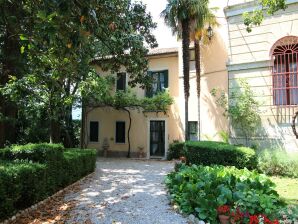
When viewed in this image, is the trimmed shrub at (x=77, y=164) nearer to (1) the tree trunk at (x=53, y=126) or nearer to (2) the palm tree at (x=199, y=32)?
(1) the tree trunk at (x=53, y=126)

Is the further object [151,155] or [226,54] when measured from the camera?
[151,155]

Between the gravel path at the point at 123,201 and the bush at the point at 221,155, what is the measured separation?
210 centimetres

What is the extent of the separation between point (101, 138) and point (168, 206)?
604 inches

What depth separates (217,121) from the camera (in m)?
16.6

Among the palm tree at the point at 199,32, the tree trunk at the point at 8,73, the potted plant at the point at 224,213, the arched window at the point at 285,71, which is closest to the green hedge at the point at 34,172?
the tree trunk at the point at 8,73

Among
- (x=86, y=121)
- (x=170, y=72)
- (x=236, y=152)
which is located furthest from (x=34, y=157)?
(x=86, y=121)

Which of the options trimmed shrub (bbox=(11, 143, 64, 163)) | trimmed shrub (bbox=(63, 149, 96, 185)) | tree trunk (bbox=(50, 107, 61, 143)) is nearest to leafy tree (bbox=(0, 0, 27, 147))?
tree trunk (bbox=(50, 107, 61, 143))

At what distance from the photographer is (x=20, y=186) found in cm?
673

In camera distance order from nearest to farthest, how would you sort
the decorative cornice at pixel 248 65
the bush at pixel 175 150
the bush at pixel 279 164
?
1. the bush at pixel 279 164
2. the decorative cornice at pixel 248 65
3. the bush at pixel 175 150

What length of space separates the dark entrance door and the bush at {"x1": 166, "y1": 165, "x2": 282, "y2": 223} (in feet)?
39.6

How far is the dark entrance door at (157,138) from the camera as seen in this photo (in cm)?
1988

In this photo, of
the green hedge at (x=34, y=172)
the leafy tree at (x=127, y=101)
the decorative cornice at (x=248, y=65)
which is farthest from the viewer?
the leafy tree at (x=127, y=101)

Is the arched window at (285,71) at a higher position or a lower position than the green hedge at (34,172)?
higher

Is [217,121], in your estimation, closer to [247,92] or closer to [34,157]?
[247,92]
